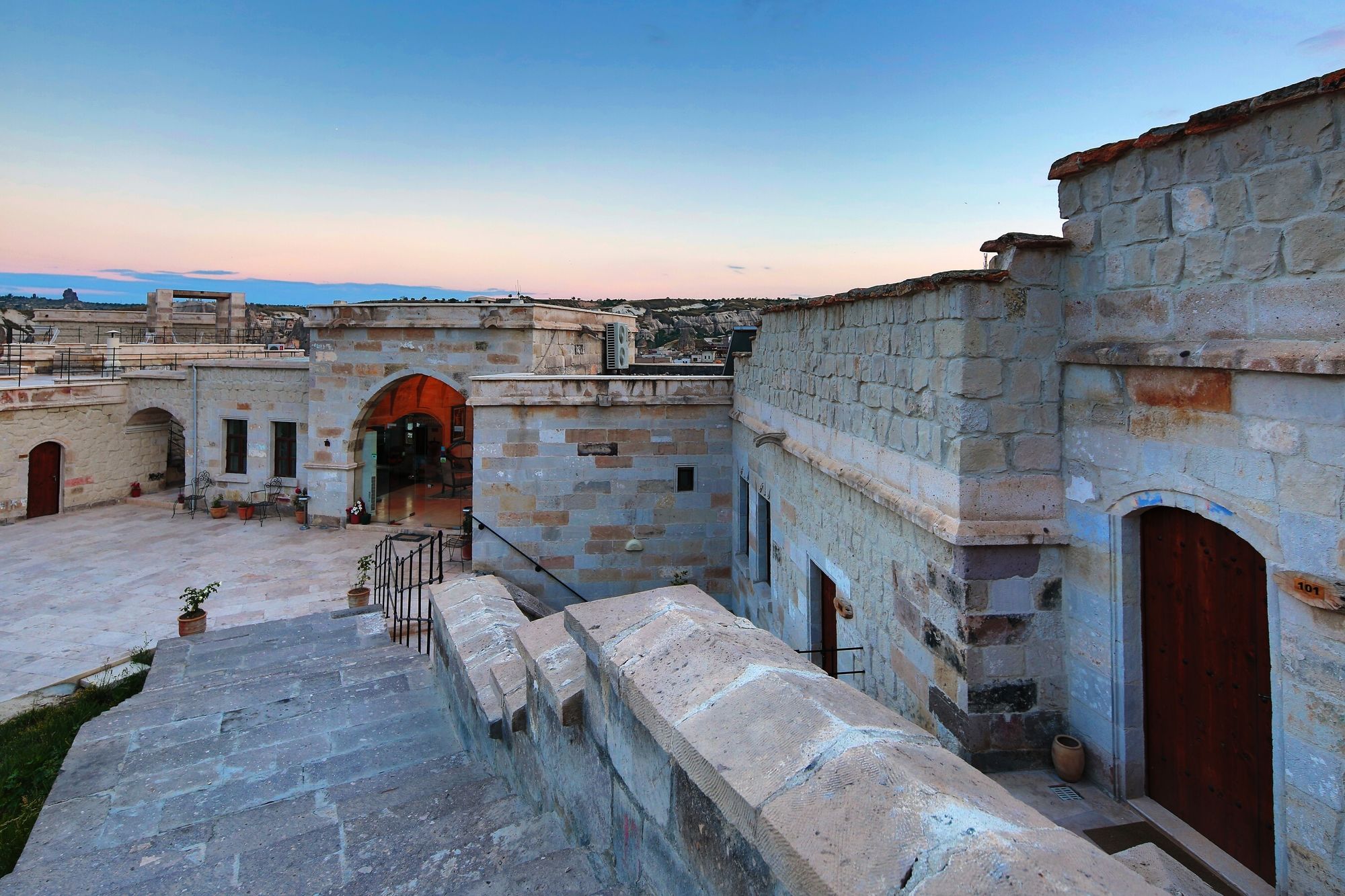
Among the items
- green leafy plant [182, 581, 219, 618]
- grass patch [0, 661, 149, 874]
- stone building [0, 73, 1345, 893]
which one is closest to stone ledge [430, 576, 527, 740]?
stone building [0, 73, 1345, 893]

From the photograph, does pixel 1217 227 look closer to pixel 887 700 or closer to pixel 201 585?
pixel 887 700

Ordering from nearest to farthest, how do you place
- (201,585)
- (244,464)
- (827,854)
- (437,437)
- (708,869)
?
(827,854) → (708,869) → (201,585) → (244,464) → (437,437)

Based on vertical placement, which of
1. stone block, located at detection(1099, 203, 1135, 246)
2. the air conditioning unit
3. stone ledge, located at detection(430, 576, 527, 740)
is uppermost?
the air conditioning unit

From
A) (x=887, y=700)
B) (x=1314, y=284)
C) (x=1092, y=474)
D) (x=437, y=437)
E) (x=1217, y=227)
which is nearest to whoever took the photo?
(x=1314, y=284)

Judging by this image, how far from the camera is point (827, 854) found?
121cm

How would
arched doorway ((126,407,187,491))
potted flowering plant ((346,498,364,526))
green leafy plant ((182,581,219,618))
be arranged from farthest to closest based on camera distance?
arched doorway ((126,407,187,491))
potted flowering plant ((346,498,364,526))
green leafy plant ((182,581,219,618))

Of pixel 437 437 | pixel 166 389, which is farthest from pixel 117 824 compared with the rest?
pixel 437 437

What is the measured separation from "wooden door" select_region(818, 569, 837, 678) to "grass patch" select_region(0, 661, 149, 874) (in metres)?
5.34

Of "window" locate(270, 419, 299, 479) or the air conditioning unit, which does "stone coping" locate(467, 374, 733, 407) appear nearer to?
the air conditioning unit

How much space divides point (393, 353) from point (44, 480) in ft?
30.0

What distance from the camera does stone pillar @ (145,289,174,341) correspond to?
1011 inches

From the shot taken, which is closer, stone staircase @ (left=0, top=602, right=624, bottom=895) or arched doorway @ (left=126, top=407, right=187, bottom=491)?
stone staircase @ (left=0, top=602, right=624, bottom=895)

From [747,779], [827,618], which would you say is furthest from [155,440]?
[747,779]

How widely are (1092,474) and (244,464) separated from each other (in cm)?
1816
